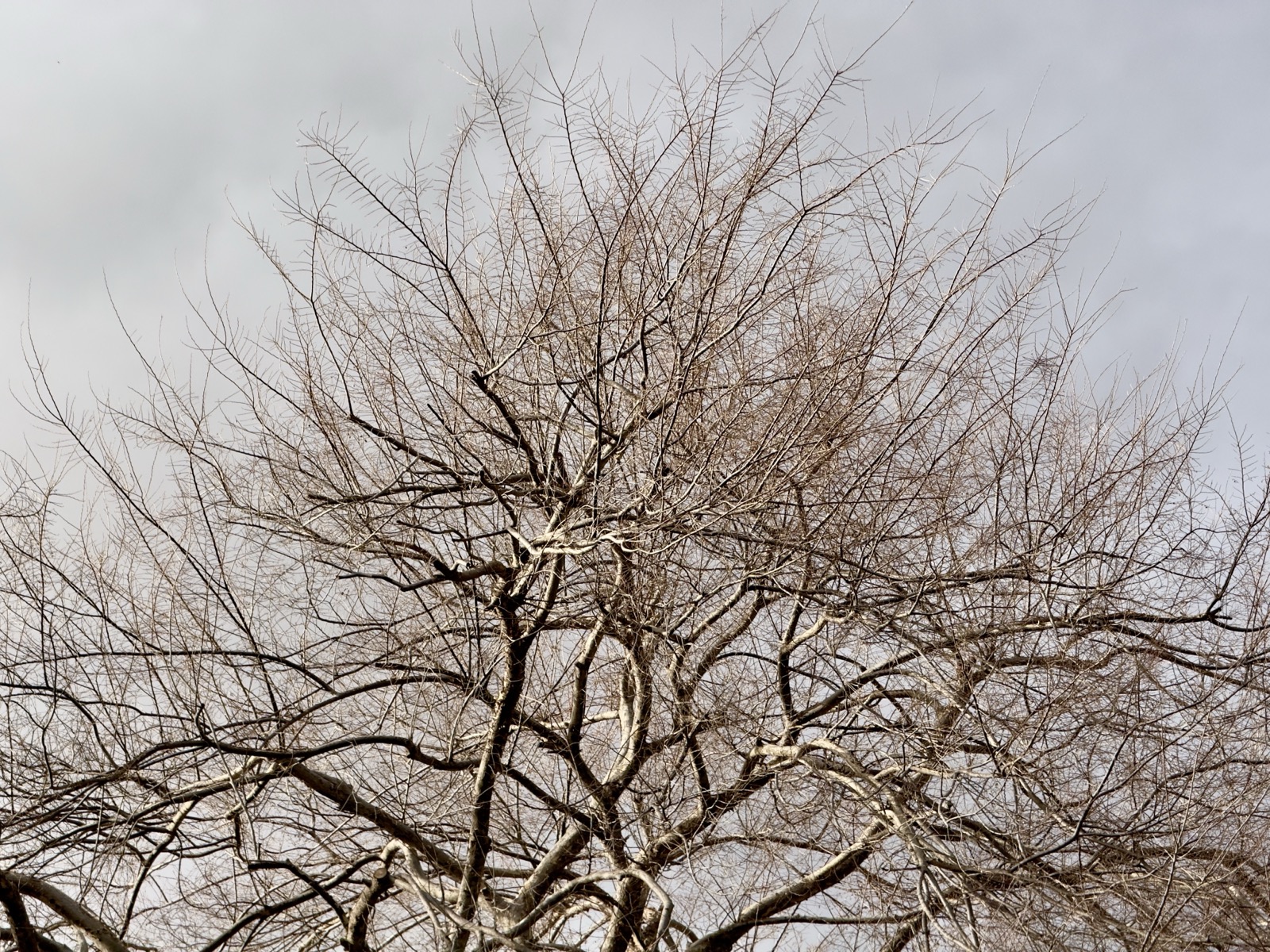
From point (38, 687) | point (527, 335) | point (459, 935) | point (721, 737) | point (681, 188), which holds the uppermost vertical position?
point (681, 188)

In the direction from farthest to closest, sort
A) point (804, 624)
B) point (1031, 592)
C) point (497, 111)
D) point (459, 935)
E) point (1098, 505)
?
point (804, 624), point (1098, 505), point (1031, 592), point (459, 935), point (497, 111)

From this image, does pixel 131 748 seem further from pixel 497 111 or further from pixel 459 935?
pixel 497 111

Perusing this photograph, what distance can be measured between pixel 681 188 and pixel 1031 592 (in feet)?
8.12

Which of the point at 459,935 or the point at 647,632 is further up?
the point at 647,632

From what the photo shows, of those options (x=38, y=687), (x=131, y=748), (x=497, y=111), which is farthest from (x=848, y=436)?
(x=38, y=687)

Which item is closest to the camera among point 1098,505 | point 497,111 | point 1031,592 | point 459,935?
point 497,111

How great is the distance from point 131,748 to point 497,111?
A: 301 centimetres

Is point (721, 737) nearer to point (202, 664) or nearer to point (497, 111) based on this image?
point (202, 664)

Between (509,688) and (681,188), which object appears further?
(509,688)

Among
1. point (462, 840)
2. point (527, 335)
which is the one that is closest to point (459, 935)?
point (462, 840)

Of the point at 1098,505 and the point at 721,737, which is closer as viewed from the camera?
the point at 721,737

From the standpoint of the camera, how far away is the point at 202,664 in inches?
177

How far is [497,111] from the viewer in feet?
13.7

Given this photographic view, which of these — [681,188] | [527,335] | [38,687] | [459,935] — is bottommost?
[459,935]
